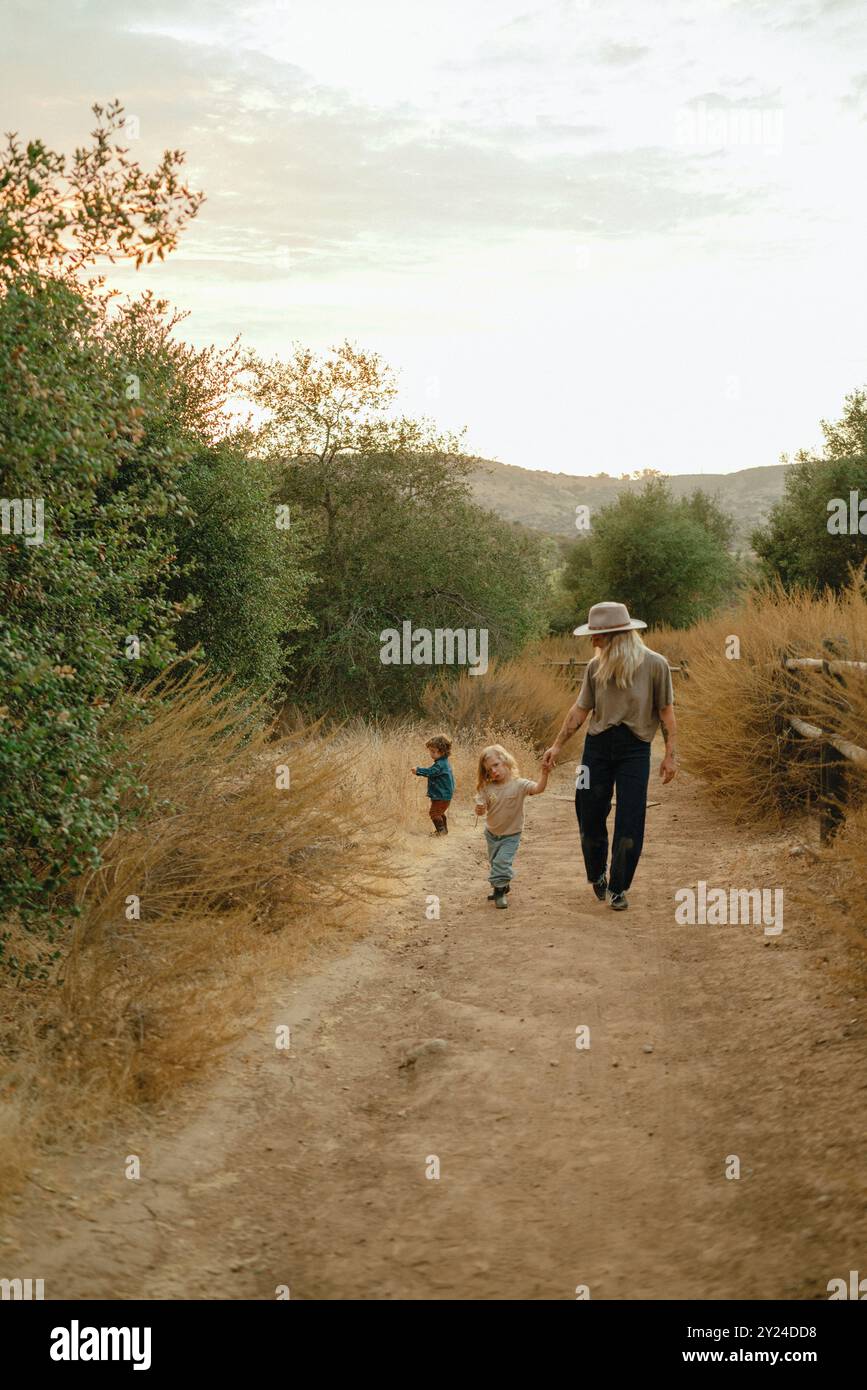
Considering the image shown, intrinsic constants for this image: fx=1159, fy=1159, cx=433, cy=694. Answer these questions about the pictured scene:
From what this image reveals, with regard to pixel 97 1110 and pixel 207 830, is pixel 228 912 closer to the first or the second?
pixel 207 830

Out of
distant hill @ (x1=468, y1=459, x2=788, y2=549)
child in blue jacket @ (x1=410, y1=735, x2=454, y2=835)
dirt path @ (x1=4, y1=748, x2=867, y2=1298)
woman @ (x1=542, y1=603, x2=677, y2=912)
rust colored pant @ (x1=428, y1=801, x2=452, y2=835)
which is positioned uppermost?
distant hill @ (x1=468, y1=459, x2=788, y2=549)

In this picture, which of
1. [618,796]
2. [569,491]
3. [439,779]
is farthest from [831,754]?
[569,491]

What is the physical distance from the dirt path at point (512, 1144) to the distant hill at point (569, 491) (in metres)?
73.1

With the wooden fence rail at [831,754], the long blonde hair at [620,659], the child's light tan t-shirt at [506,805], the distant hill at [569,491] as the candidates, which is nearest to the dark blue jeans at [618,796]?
the long blonde hair at [620,659]

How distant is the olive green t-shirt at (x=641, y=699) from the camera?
7453 mm

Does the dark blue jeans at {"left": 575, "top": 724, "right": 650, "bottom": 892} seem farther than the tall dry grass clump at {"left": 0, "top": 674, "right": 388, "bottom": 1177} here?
Yes

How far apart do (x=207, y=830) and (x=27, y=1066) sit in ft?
7.33

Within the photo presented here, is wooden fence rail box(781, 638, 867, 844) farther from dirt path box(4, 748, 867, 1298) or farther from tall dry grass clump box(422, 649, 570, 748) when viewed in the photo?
tall dry grass clump box(422, 649, 570, 748)

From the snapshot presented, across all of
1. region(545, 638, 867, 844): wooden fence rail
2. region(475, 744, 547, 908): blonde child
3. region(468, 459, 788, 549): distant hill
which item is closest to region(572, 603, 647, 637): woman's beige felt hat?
region(545, 638, 867, 844): wooden fence rail

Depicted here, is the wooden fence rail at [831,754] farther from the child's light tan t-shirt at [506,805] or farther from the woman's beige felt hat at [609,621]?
the child's light tan t-shirt at [506,805]

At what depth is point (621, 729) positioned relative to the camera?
752 cm

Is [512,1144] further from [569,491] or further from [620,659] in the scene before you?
[569,491]

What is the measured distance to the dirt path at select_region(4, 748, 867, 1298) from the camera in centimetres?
355

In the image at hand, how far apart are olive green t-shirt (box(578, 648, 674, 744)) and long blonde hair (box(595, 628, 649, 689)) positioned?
0.04m
